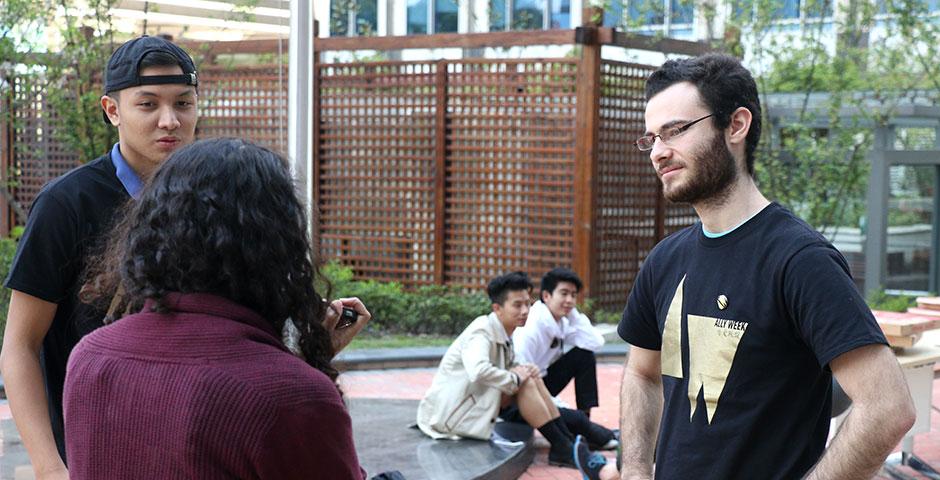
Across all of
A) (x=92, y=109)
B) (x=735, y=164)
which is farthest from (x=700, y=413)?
(x=92, y=109)

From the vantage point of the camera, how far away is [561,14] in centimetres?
2194

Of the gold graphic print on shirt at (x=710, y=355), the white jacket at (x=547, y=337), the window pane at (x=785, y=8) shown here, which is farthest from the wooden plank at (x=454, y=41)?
the gold graphic print on shirt at (x=710, y=355)

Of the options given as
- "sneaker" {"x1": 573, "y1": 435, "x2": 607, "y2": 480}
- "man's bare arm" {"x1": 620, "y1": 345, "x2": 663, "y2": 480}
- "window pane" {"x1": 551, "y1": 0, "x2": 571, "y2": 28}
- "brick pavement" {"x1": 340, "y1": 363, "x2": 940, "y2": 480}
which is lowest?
"brick pavement" {"x1": 340, "y1": 363, "x2": 940, "y2": 480}

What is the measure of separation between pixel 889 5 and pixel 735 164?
10.2 meters

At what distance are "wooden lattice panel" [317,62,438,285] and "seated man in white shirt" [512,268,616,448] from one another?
15.8 feet

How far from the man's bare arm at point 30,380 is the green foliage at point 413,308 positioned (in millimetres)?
8176

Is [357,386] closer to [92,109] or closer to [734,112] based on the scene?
[92,109]

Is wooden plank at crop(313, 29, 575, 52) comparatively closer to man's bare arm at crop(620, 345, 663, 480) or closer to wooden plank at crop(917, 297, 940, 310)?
wooden plank at crop(917, 297, 940, 310)

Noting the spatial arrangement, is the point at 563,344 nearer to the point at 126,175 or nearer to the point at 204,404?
the point at 126,175

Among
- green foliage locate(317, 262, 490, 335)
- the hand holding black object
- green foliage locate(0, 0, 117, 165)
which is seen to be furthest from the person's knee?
the hand holding black object

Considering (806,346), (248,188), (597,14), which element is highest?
(597,14)

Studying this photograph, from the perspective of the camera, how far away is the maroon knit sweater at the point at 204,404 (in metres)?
1.46

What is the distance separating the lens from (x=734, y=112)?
2.36 m

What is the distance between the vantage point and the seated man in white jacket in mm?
6074
